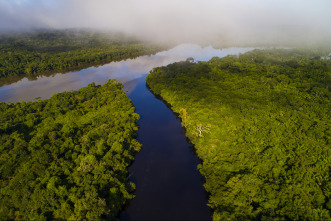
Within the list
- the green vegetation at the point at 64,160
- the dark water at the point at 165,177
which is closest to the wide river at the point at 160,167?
the dark water at the point at 165,177

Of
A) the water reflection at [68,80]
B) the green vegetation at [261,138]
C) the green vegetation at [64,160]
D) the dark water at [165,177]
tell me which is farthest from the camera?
the water reflection at [68,80]

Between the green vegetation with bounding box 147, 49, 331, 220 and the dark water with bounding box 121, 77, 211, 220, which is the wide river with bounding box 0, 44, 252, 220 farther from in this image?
the green vegetation with bounding box 147, 49, 331, 220

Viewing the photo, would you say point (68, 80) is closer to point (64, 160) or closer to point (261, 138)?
point (64, 160)

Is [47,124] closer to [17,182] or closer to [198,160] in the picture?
[17,182]

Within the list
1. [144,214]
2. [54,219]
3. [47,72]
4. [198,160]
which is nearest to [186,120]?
[198,160]

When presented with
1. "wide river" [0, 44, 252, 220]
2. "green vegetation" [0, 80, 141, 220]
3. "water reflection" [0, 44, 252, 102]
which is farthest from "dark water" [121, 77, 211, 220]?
"water reflection" [0, 44, 252, 102]

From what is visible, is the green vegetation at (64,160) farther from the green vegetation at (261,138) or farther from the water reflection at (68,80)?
the water reflection at (68,80)
